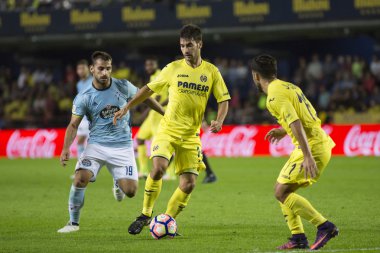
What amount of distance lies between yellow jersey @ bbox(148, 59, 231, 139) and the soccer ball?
0.99 metres

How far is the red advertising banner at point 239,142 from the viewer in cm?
2292

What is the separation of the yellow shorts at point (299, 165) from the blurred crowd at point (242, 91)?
17.1m

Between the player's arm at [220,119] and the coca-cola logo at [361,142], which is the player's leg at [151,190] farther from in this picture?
the coca-cola logo at [361,142]

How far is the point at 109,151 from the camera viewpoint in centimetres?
1009

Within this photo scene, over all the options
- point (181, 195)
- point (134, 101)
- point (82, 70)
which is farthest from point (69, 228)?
point (82, 70)

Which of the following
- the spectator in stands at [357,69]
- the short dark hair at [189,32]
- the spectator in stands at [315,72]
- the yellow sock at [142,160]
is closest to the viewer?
the short dark hair at [189,32]

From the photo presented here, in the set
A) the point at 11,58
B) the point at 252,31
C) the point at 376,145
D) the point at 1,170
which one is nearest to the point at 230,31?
the point at 252,31

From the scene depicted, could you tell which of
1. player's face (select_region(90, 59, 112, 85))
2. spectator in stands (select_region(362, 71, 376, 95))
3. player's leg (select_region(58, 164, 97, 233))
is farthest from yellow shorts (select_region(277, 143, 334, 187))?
spectator in stands (select_region(362, 71, 376, 95))

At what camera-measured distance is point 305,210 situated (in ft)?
26.1

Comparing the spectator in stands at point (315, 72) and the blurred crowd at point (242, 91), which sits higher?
the spectator in stands at point (315, 72)

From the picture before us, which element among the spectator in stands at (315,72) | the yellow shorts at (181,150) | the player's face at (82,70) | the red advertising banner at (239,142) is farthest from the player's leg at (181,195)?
the spectator in stands at (315,72)

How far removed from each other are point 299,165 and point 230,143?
16.7 meters

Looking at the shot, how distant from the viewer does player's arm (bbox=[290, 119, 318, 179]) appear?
7.58 metres

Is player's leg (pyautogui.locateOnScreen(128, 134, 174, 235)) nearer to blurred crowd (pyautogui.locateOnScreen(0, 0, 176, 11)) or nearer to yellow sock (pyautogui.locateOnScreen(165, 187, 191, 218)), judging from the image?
yellow sock (pyautogui.locateOnScreen(165, 187, 191, 218))
